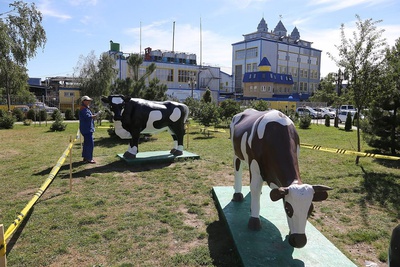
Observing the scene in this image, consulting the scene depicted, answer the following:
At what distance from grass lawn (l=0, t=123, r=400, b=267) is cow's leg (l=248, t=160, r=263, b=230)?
0.44 meters

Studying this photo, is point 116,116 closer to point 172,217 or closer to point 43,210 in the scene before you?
point 43,210

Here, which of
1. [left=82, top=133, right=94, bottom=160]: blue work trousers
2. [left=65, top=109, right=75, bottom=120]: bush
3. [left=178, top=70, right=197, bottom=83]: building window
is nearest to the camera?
[left=82, top=133, right=94, bottom=160]: blue work trousers

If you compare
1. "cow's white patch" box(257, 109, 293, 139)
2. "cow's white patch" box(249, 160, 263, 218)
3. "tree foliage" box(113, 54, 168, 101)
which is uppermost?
"tree foliage" box(113, 54, 168, 101)

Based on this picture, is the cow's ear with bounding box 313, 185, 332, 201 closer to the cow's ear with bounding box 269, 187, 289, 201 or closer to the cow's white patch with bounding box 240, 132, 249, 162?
the cow's ear with bounding box 269, 187, 289, 201

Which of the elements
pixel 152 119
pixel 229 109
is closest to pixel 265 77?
pixel 229 109

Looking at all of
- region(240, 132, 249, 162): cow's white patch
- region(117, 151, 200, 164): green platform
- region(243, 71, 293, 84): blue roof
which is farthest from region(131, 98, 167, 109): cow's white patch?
region(243, 71, 293, 84): blue roof

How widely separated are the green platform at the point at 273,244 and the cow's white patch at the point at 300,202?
2.01ft

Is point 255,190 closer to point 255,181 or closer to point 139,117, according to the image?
point 255,181

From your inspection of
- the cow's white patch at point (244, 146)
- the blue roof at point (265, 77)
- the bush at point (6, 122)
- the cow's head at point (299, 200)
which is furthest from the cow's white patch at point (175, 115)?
the blue roof at point (265, 77)

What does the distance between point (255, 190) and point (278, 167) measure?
713mm

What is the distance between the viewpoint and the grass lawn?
412 centimetres

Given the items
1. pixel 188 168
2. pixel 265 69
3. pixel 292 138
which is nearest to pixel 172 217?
pixel 292 138

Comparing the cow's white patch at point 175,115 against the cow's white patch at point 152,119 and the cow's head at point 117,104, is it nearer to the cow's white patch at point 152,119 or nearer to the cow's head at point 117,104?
the cow's white patch at point 152,119

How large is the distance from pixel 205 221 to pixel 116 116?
529 cm
